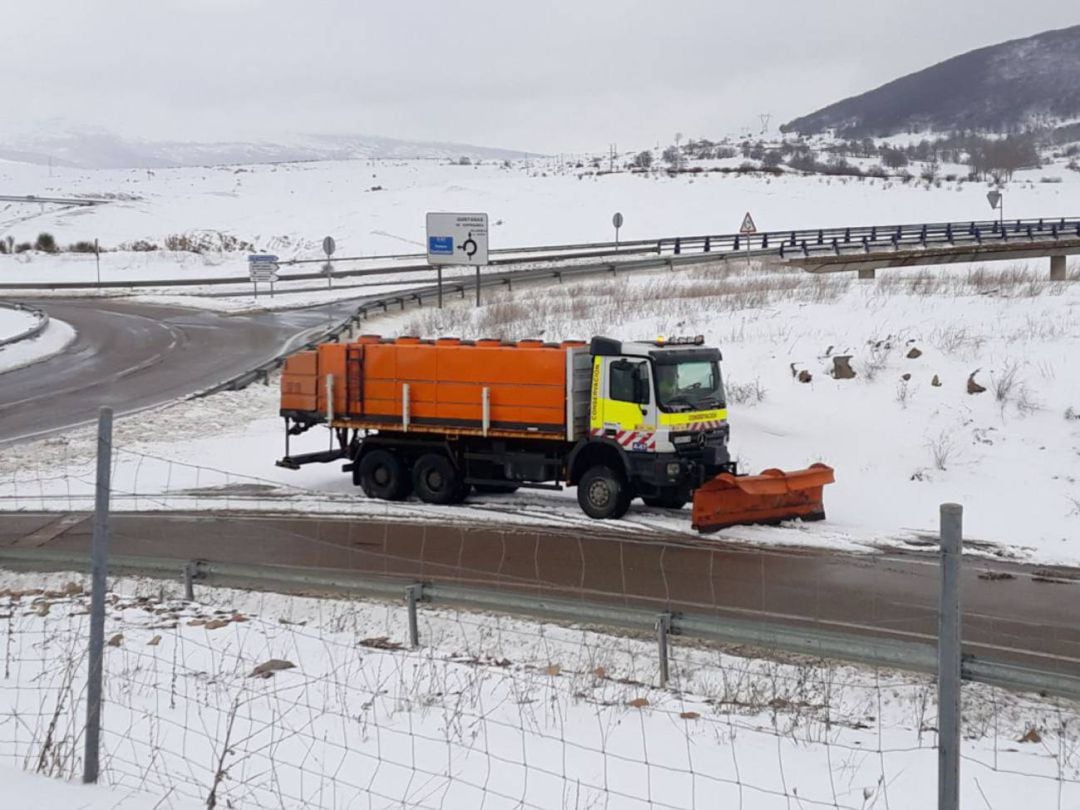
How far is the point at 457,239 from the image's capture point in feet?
123

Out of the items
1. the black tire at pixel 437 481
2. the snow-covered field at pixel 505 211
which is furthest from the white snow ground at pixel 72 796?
the snow-covered field at pixel 505 211

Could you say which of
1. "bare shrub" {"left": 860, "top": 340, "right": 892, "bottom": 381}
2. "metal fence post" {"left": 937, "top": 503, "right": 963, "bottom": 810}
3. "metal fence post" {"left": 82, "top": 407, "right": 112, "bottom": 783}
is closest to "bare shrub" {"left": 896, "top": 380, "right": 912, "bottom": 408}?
"bare shrub" {"left": 860, "top": 340, "right": 892, "bottom": 381}

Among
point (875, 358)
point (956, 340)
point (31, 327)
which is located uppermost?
point (31, 327)

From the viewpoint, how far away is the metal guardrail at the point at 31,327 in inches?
1406

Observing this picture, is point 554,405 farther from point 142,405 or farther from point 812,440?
point 142,405

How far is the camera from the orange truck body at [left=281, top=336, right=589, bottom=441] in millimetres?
17688

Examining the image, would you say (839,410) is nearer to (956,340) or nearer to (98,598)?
(956,340)

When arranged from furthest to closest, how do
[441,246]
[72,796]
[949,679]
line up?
[441,246]
[72,796]
[949,679]

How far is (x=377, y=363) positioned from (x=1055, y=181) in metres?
98.3

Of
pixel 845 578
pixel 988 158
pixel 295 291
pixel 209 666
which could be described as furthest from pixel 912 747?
pixel 988 158

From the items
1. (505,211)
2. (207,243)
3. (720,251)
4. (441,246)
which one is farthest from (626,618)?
(505,211)

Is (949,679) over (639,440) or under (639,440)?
over

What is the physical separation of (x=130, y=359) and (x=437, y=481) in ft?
60.6

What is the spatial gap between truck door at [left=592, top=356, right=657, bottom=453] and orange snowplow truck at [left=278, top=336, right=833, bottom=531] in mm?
15
